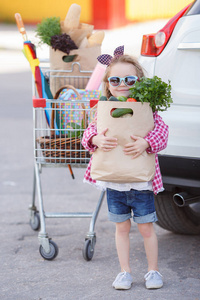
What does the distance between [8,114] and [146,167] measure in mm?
7141

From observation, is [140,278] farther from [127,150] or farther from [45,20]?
[45,20]

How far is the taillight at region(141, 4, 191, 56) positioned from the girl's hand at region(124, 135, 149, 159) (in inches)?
34.6

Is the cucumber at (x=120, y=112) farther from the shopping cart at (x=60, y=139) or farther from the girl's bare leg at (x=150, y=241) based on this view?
the shopping cart at (x=60, y=139)

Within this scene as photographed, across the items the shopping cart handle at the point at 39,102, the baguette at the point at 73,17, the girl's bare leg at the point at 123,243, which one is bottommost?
the girl's bare leg at the point at 123,243

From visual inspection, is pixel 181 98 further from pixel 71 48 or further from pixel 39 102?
pixel 71 48

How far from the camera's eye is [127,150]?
10.7 ft

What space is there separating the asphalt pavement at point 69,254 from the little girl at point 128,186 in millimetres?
159

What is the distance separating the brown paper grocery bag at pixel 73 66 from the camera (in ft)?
15.1

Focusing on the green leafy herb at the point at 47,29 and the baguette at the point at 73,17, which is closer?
the green leafy herb at the point at 47,29

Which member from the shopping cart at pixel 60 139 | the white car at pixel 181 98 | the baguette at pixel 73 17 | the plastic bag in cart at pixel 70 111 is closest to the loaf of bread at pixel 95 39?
the baguette at pixel 73 17

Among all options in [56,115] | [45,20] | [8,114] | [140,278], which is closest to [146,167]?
[140,278]

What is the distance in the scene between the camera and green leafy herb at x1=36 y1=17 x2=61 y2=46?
14.7 feet

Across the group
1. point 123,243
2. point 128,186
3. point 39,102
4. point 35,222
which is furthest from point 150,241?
point 35,222

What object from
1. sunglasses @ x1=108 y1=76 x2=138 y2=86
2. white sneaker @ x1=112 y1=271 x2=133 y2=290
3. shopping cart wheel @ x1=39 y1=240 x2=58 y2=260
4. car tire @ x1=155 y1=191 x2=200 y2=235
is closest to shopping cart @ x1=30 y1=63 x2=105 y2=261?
shopping cart wheel @ x1=39 y1=240 x2=58 y2=260
